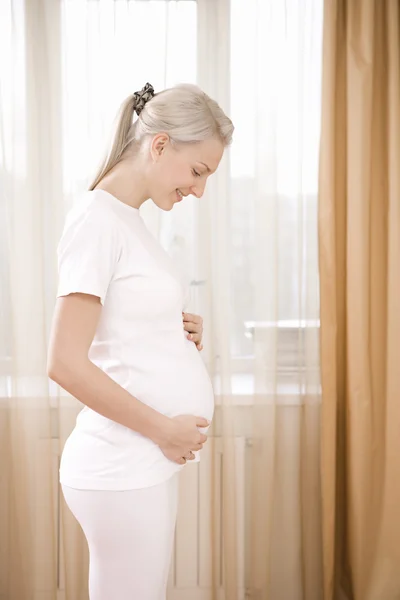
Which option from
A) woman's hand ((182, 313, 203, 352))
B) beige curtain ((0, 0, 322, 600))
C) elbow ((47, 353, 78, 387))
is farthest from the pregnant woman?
beige curtain ((0, 0, 322, 600))

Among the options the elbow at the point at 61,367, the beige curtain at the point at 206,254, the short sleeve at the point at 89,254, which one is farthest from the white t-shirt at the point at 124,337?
the beige curtain at the point at 206,254

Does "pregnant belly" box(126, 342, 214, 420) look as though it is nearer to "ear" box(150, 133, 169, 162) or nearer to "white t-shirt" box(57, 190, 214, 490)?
"white t-shirt" box(57, 190, 214, 490)

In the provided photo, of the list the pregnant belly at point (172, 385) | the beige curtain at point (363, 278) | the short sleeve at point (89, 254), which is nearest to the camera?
the short sleeve at point (89, 254)

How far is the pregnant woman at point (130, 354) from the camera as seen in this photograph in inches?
43.2

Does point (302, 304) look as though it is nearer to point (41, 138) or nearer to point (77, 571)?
point (41, 138)

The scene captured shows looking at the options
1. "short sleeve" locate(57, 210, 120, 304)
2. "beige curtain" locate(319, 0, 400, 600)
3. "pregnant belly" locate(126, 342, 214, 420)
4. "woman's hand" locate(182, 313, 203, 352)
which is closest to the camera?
"short sleeve" locate(57, 210, 120, 304)

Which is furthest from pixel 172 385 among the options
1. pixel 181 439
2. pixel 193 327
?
pixel 193 327

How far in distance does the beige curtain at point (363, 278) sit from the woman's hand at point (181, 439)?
0.95 metres

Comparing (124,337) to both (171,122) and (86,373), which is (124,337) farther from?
(171,122)

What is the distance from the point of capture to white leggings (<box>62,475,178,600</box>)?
1135mm

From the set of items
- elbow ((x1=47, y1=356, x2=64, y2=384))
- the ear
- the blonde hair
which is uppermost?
the blonde hair

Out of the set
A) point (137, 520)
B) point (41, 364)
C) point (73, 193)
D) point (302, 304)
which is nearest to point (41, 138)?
point (73, 193)

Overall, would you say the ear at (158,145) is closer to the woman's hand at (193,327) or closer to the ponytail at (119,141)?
the ponytail at (119,141)

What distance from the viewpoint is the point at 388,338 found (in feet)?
6.78
